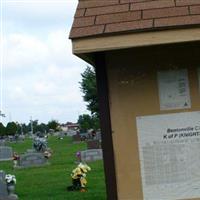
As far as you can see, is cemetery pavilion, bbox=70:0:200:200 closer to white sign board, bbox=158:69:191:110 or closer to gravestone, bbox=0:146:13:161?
white sign board, bbox=158:69:191:110

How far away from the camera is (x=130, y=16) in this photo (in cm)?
415

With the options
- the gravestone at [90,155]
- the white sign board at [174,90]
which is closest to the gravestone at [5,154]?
the gravestone at [90,155]

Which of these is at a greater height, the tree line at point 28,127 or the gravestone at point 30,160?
the tree line at point 28,127

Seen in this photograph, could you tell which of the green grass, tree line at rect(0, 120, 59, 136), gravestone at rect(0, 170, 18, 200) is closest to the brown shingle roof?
gravestone at rect(0, 170, 18, 200)

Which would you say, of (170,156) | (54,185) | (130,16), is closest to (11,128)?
(54,185)

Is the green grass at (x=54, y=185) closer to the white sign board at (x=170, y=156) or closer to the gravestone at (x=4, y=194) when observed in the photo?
the gravestone at (x=4, y=194)

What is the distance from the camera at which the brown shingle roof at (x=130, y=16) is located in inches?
157

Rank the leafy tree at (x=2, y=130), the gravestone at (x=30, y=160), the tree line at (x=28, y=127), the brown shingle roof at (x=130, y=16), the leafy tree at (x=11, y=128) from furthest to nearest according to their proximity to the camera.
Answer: the tree line at (x=28, y=127), the leafy tree at (x=11, y=128), the leafy tree at (x=2, y=130), the gravestone at (x=30, y=160), the brown shingle roof at (x=130, y=16)

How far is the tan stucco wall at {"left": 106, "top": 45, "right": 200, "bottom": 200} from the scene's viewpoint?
4.39 m

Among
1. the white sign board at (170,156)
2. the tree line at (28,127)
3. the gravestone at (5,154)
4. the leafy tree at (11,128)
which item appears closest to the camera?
the white sign board at (170,156)

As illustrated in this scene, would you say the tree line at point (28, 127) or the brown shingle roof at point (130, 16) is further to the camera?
the tree line at point (28, 127)

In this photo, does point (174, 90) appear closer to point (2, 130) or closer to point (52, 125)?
point (2, 130)

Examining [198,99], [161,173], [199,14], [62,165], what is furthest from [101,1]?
[62,165]

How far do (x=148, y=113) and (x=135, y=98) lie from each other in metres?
0.16
